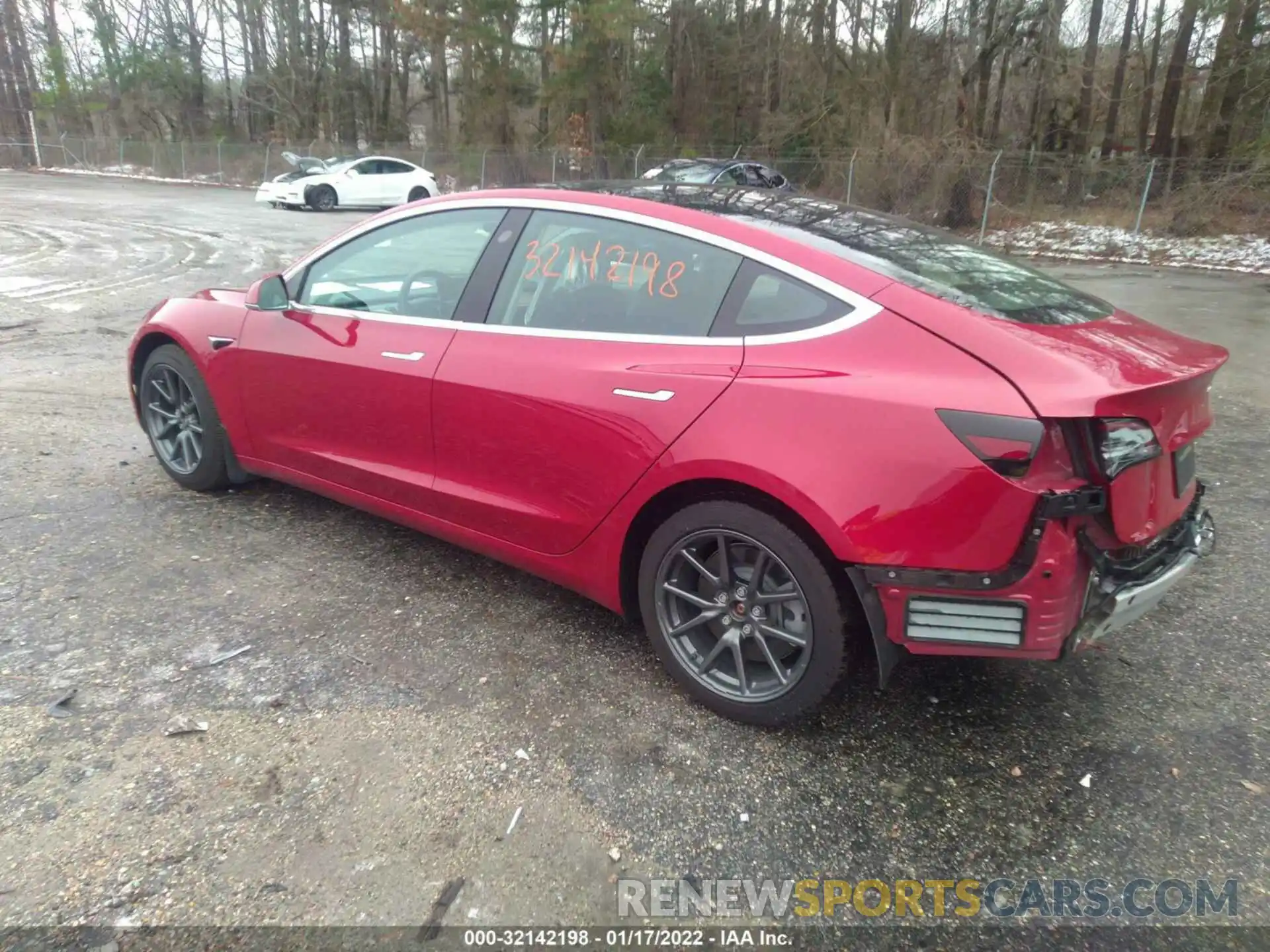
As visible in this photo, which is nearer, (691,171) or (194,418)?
(194,418)

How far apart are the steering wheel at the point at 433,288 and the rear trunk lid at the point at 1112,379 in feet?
5.54

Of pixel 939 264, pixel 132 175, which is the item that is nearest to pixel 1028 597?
pixel 939 264

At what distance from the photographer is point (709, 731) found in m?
2.71

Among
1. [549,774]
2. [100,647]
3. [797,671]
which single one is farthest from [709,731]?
[100,647]

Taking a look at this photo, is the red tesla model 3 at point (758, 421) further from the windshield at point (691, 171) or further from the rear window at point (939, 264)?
the windshield at point (691, 171)

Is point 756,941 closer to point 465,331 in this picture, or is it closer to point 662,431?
point 662,431

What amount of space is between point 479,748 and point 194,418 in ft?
8.69

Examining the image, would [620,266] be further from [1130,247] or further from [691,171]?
[1130,247]

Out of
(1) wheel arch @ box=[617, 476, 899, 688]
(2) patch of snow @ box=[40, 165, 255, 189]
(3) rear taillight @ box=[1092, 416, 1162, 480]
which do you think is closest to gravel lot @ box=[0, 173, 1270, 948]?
(1) wheel arch @ box=[617, 476, 899, 688]

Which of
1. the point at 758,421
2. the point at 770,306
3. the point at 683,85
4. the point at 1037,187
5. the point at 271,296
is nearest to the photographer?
the point at 758,421

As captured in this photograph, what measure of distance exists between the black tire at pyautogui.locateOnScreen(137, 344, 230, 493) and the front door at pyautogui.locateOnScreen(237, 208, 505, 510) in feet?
1.02

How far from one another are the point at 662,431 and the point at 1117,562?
1.32 meters

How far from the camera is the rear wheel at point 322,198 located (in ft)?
75.5

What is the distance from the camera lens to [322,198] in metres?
23.2
